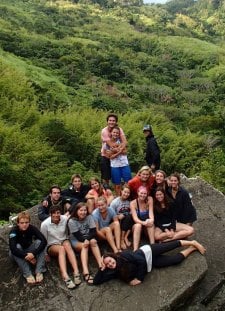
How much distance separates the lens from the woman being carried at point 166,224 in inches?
Result: 277

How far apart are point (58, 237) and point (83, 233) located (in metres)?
0.39

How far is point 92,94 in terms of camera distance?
35125mm

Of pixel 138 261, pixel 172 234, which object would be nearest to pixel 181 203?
pixel 172 234

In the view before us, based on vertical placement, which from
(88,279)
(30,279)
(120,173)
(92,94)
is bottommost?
(92,94)

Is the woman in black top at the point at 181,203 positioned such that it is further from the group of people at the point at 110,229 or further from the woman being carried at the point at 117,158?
the woman being carried at the point at 117,158

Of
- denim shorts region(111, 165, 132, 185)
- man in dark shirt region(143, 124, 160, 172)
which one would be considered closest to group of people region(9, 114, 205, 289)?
denim shorts region(111, 165, 132, 185)

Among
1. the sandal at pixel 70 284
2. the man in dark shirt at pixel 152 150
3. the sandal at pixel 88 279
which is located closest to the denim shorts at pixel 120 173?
the man in dark shirt at pixel 152 150

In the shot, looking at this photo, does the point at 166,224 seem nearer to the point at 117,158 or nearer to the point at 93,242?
the point at 93,242

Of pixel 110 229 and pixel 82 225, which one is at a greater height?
pixel 82 225

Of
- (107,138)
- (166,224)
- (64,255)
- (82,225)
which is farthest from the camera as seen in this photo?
(107,138)

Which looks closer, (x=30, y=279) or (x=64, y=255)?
(x=30, y=279)

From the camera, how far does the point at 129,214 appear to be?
7074 millimetres

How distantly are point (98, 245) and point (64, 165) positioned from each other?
33.2 feet

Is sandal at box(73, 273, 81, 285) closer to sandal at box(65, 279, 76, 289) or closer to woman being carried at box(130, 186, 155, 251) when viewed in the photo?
sandal at box(65, 279, 76, 289)
